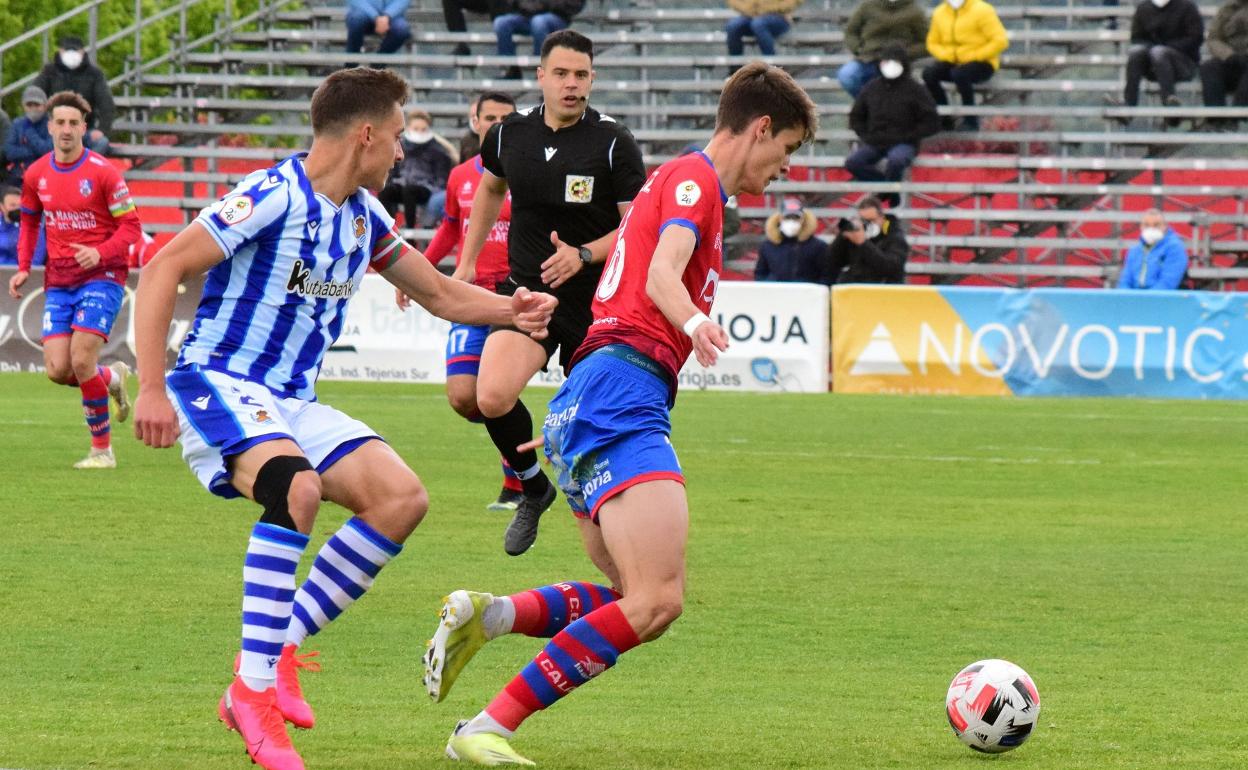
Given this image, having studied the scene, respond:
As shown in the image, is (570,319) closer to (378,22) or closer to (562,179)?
(562,179)

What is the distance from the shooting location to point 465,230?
11.4 metres

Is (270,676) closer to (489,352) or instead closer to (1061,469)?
(489,352)

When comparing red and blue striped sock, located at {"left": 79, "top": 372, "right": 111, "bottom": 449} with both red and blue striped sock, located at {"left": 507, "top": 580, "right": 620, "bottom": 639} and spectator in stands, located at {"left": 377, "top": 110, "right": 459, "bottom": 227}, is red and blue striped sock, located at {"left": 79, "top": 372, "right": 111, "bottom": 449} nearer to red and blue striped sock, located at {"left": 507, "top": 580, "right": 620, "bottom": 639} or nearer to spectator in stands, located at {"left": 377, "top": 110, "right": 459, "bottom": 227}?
red and blue striped sock, located at {"left": 507, "top": 580, "right": 620, "bottom": 639}

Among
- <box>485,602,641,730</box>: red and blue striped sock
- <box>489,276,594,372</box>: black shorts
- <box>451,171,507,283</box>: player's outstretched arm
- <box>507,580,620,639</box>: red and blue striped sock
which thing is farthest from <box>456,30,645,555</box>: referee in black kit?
<box>485,602,641,730</box>: red and blue striped sock

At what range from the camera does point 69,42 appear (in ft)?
84.8

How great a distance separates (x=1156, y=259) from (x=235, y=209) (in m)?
17.1

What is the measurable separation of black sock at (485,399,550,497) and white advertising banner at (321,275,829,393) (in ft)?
34.1

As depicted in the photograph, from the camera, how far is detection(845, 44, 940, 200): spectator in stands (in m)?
24.0

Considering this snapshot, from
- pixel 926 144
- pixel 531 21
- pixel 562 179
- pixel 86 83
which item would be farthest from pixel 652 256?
pixel 531 21

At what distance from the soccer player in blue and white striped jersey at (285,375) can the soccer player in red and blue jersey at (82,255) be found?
24.0 feet

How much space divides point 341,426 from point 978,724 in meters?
2.02

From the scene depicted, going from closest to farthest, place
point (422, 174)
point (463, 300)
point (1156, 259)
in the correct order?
point (463, 300) → point (1156, 259) → point (422, 174)

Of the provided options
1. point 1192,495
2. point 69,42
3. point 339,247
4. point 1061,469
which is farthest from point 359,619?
point 69,42

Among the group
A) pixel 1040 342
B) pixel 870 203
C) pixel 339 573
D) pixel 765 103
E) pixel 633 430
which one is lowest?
pixel 1040 342
